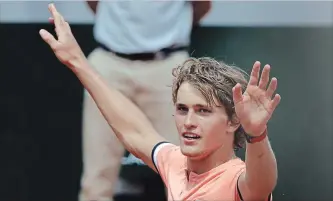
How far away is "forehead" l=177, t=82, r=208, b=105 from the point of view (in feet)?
4.78

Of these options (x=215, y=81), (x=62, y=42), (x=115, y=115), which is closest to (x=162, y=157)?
(x=115, y=115)

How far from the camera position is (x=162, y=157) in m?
1.65

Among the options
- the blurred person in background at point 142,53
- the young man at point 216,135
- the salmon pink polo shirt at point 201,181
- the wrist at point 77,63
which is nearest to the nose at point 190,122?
the young man at point 216,135

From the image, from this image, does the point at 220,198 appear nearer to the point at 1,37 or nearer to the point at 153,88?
the point at 153,88

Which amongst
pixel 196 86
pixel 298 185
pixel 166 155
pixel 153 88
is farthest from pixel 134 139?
pixel 298 185

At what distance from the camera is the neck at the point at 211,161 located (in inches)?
58.5

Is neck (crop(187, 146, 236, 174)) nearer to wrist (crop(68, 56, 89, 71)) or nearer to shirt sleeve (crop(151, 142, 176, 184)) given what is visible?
shirt sleeve (crop(151, 142, 176, 184))

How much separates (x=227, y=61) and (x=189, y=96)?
88 cm

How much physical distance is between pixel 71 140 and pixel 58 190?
186 mm

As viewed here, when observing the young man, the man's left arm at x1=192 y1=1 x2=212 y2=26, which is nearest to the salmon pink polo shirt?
the young man

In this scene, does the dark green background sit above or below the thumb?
below

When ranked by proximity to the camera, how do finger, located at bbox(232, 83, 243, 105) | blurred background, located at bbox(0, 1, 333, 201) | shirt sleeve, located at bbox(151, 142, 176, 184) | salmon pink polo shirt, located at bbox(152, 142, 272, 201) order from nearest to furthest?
1. finger, located at bbox(232, 83, 243, 105)
2. salmon pink polo shirt, located at bbox(152, 142, 272, 201)
3. shirt sleeve, located at bbox(151, 142, 176, 184)
4. blurred background, located at bbox(0, 1, 333, 201)

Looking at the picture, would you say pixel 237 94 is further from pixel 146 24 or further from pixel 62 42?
pixel 146 24

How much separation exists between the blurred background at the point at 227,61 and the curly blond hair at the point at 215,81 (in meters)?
0.81
